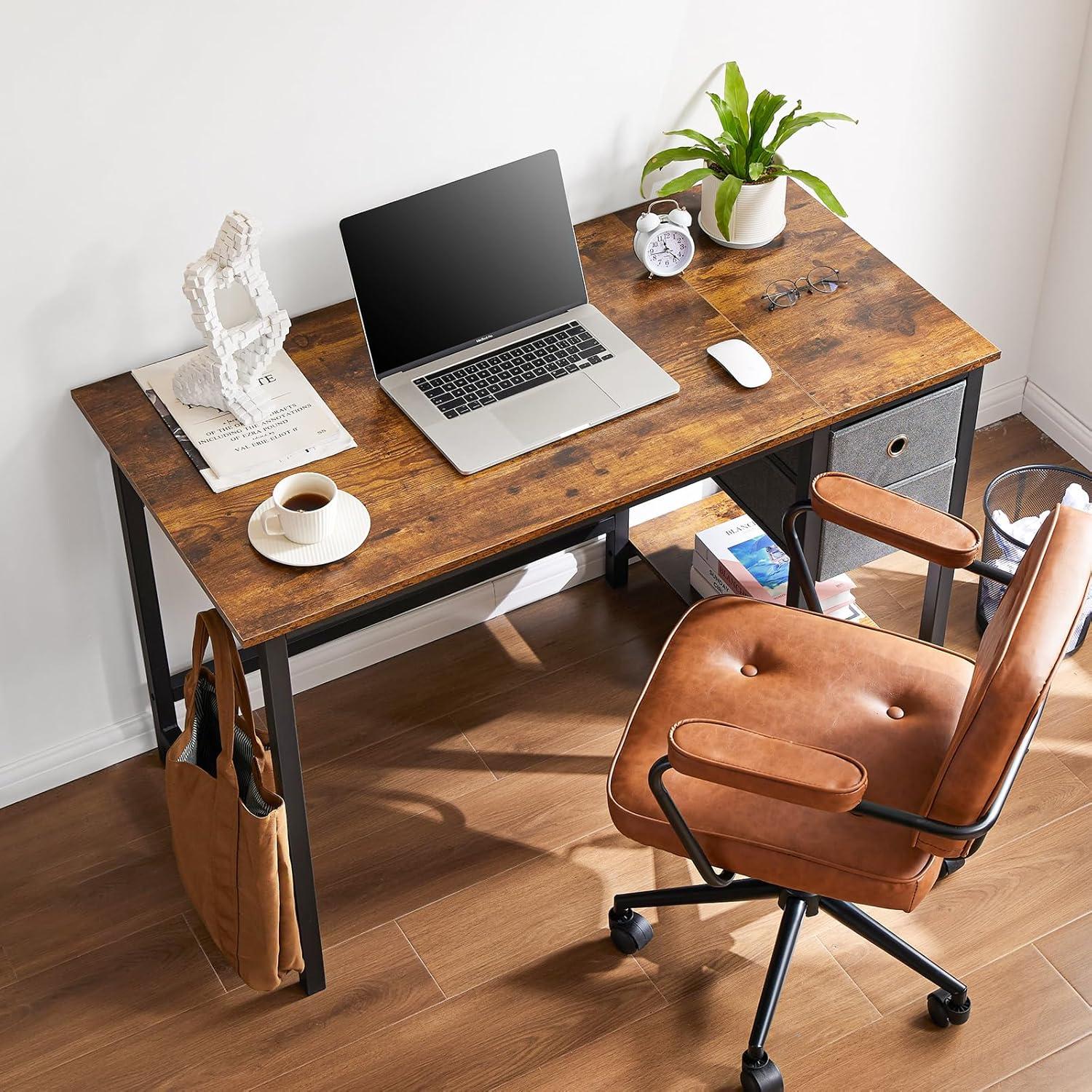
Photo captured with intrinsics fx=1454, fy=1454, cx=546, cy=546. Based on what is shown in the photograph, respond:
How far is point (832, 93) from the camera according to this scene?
8.79 ft

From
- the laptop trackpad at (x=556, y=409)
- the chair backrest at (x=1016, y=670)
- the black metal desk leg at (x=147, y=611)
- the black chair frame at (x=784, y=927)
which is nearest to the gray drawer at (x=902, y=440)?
the black chair frame at (x=784, y=927)

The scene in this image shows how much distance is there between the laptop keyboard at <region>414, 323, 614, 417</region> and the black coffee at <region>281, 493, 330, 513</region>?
263 mm

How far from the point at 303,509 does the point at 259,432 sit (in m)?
0.20

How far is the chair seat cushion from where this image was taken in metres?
1.90

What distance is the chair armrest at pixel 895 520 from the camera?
2035 millimetres

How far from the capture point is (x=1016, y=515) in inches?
122

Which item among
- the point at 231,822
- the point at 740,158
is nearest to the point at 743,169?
the point at 740,158

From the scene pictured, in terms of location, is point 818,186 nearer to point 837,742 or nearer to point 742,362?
point 742,362

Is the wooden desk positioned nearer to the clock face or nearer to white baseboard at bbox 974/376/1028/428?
the clock face

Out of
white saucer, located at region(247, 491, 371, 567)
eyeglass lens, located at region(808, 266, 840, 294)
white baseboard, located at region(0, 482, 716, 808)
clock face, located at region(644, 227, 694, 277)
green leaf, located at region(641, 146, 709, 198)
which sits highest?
green leaf, located at region(641, 146, 709, 198)

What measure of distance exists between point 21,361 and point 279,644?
2.19ft

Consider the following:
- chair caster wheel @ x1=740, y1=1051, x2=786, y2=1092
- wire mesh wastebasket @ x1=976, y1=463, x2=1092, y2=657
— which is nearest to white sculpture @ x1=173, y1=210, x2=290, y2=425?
chair caster wheel @ x1=740, y1=1051, x2=786, y2=1092

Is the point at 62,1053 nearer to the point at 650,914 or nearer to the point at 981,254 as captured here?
the point at 650,914

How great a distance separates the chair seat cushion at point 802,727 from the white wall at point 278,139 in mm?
613
